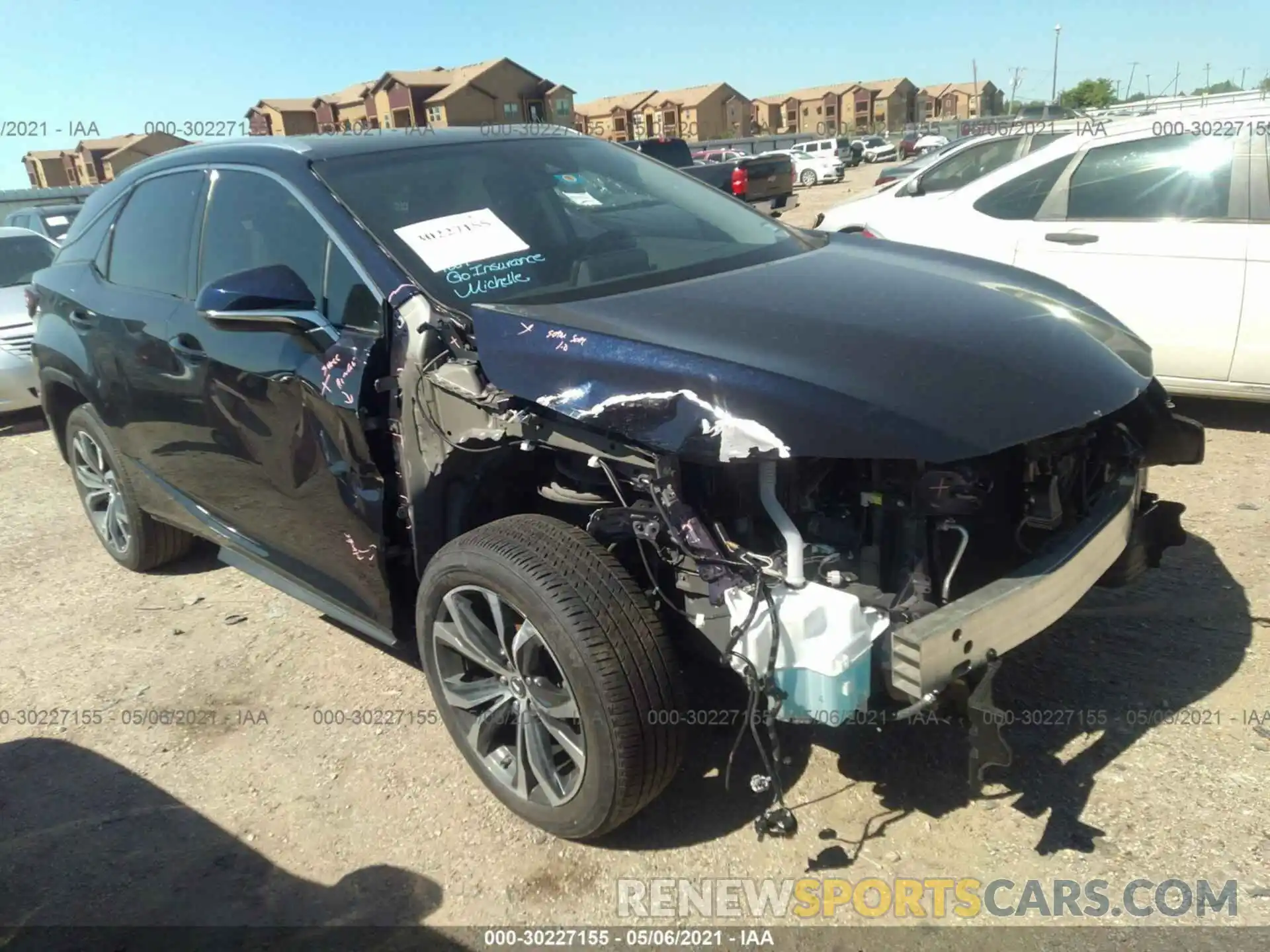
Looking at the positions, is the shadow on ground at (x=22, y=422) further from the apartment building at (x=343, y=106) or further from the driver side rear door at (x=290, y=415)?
the apartment building at (x=343, y=106)

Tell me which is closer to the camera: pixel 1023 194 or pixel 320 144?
pixel 320 144

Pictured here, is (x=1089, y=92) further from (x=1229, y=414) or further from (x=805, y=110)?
(x=1229, y=414)

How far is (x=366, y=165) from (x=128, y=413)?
1630mm

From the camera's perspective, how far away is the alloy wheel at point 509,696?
2.44 m

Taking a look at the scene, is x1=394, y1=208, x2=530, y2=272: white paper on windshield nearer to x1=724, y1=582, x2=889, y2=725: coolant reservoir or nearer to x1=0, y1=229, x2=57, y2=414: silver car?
x1=724, y1=582, x2=889, y2=725: coolant reservoir

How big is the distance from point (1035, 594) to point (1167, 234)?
11.6ft

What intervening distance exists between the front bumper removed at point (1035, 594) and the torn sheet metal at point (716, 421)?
0.49m

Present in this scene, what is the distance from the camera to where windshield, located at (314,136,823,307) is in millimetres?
2768

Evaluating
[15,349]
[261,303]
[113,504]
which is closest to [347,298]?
[261,303]

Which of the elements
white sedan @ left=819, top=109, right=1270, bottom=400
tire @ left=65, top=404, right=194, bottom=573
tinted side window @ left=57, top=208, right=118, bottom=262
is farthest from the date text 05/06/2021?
white sedan @ left=819, top=109, right=1270, bottom=400

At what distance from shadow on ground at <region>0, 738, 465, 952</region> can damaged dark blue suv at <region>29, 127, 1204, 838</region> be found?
45 cm

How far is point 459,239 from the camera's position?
283cm

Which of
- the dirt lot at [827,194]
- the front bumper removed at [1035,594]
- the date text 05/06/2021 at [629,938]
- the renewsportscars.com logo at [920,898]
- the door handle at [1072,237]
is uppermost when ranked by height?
the door handle at [1072,237]

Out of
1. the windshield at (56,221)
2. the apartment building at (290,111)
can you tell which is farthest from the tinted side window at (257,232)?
the apartment building at (290,111)
